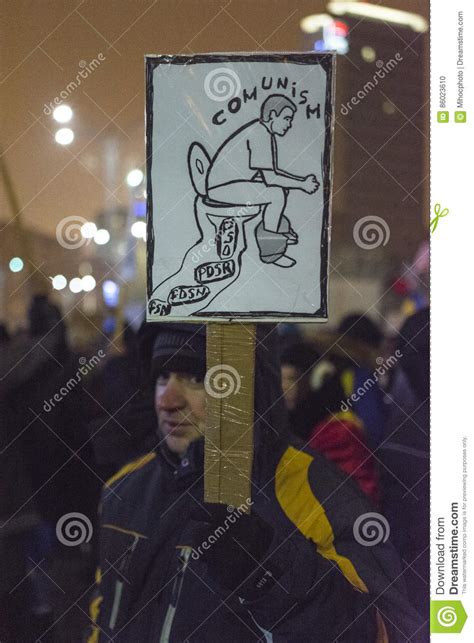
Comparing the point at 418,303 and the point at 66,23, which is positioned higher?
the point at 66,23

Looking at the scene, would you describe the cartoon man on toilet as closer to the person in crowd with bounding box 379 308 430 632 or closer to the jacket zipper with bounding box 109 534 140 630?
the person in crowd with bounding box 379 308 430 632

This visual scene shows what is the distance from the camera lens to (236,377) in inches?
98.7

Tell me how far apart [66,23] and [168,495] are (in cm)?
147

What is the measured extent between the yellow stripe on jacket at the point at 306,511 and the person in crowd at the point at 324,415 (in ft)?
0.33

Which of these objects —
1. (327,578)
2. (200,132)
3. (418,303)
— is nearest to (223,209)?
(200,132)

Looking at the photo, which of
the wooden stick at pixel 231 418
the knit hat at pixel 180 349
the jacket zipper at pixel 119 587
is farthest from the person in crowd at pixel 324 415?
the jacket zipper at pixel 119 587

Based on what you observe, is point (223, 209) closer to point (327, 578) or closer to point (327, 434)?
point (327, 434)

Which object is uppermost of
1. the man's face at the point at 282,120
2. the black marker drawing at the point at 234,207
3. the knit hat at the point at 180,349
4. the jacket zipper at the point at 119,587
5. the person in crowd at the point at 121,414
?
the man's face at the point at 282,120

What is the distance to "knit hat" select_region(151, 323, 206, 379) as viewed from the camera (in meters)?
2.56

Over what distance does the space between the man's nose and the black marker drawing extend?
0.22 metres

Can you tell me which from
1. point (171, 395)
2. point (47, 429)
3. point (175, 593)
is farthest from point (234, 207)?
point (175, 593)

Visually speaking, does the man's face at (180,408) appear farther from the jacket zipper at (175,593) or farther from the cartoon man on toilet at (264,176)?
the cartoon man on toilet at (264,176)

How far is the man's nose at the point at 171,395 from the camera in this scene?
2592mm

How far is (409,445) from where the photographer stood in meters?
2.63
